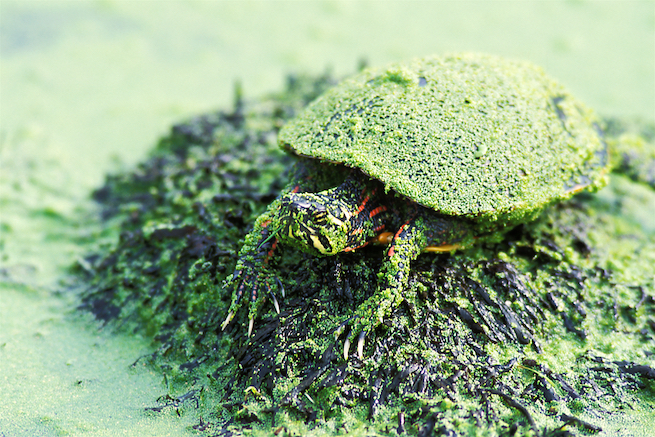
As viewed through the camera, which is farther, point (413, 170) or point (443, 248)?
point (443, 248)

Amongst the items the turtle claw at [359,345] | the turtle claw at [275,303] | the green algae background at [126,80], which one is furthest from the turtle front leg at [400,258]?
the green algae background at [126,80]

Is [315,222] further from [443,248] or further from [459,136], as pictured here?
[459,136]

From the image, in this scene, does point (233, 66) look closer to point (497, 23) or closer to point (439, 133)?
point (497, 23)

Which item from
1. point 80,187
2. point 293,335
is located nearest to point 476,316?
point 293,335

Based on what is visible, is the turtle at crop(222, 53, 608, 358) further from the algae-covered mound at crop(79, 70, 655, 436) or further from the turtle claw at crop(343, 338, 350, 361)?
the algae-covered mound at crop(79, 70, 655, 436)

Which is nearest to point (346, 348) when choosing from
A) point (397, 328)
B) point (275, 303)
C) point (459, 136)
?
point (397, 328)

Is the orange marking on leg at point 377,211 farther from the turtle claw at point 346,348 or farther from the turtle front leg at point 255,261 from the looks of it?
the turtle claw at point 346,348

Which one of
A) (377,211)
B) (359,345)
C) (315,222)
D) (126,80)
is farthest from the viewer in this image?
(126,80)
